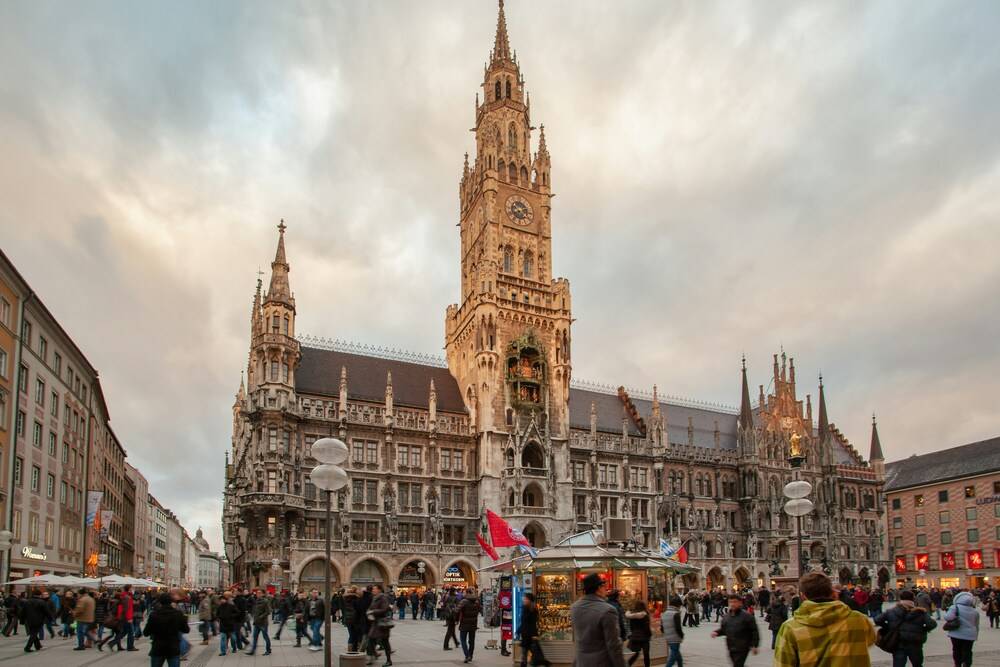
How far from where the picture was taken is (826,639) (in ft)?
22.5

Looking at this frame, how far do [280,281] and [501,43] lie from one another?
117 feet

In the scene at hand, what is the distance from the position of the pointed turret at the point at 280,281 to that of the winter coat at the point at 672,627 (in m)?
49.5

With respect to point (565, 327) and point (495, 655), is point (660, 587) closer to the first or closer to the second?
A: point (495, 655)

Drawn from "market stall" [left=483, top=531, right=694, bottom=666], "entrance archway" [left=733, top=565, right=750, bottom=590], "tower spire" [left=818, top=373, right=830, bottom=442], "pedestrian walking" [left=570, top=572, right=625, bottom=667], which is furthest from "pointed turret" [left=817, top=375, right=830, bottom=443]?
"pedestrian walking" [left=570, top=572, right=625, bottom=667]

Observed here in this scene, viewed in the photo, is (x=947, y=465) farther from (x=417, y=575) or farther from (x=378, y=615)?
(x=378, y=615)

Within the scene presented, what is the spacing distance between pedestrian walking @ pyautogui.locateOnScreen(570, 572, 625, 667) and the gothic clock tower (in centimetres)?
5631

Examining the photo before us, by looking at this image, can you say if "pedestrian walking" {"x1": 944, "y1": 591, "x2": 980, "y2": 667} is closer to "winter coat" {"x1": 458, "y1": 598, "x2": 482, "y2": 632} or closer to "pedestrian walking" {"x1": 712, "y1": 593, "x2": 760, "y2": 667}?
"pedestrian walking" {"x1": 712, "y1": 593, "x2": 760, "y2": 667}

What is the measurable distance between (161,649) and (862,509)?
8564 centimetres

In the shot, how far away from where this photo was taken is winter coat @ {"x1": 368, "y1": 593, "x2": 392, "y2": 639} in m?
22.1

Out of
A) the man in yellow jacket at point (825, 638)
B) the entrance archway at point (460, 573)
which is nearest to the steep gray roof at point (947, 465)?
the entrance archway at point (460, 573)

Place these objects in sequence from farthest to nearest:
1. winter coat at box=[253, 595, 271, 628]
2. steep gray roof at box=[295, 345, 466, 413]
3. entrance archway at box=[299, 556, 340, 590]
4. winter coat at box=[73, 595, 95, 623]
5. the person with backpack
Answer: steep gray roof at box=[295, 345, 466, 413], entrance archway at box=[299, 556, 340, 590], winter coat at box=[73, 595, 95, 623], winter coat at box=[253, 595, 271, 628], the person with backpack

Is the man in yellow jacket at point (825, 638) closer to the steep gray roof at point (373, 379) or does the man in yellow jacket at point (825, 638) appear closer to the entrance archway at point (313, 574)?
the entrance archway at point (313, 574)

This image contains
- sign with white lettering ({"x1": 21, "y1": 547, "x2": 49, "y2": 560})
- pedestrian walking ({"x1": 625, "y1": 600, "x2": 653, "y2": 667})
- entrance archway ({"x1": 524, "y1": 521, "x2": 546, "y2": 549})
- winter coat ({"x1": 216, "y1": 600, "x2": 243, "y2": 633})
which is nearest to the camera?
pedestrian walking ({"x1": 625, "y1": 600, "x2": 653, "y2": 667})

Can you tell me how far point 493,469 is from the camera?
66.4 m
